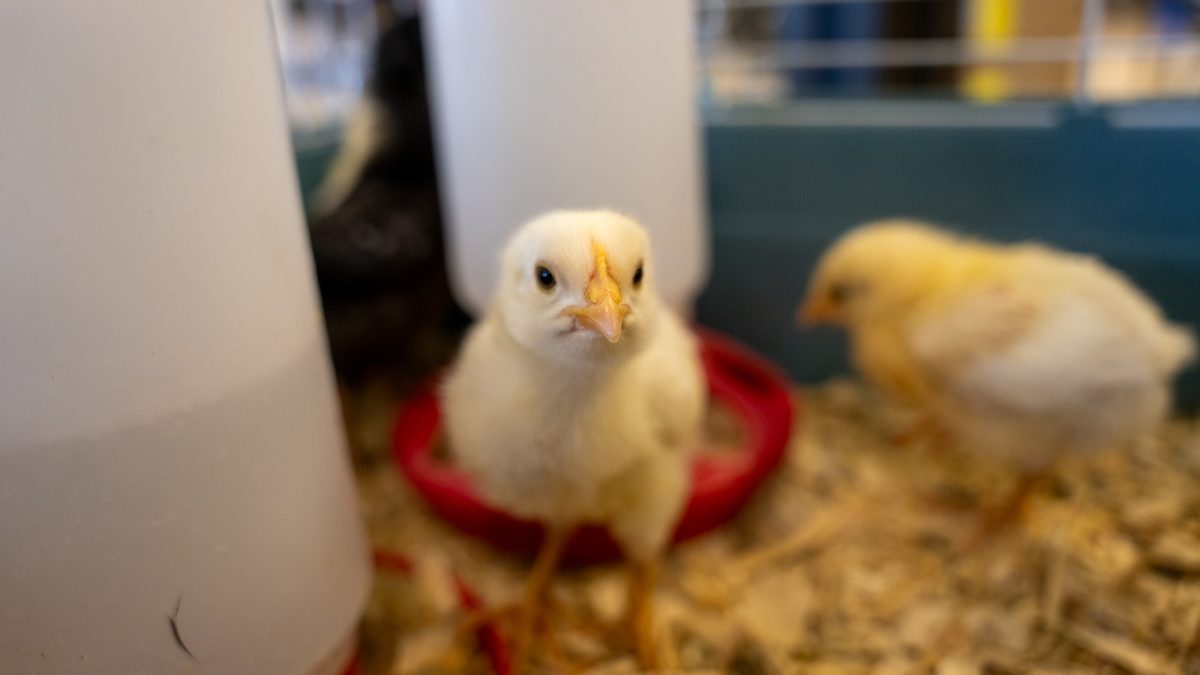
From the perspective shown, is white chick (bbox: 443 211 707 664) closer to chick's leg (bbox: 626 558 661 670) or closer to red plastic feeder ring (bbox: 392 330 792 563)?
chick's leg (bbox: 626 558 661 670)

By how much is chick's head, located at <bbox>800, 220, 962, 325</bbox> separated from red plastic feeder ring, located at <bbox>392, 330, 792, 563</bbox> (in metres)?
0.17

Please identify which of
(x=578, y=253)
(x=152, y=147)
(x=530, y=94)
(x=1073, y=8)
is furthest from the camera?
(x=1073, y=8)

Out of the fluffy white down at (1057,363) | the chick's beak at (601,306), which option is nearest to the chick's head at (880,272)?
the fluffy white down at (1057,363)

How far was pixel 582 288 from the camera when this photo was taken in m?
0.71

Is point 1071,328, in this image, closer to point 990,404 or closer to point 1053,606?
point 990,404

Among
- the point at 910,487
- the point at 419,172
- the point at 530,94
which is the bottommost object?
the point at 910,487

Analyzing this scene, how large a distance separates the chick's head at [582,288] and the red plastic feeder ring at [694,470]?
0.42 m

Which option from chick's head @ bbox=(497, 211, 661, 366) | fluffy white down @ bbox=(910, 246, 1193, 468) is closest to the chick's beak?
chick's head @ bbox=(497, 211, 661, 366)

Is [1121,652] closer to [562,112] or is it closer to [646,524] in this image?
[646,524]

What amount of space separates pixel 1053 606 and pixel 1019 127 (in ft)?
2.50

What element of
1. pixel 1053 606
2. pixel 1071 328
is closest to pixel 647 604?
pixel 1053 606

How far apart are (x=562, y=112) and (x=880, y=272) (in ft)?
1.83

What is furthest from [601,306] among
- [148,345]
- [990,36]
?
[990,36]

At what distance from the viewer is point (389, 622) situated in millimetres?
1074
